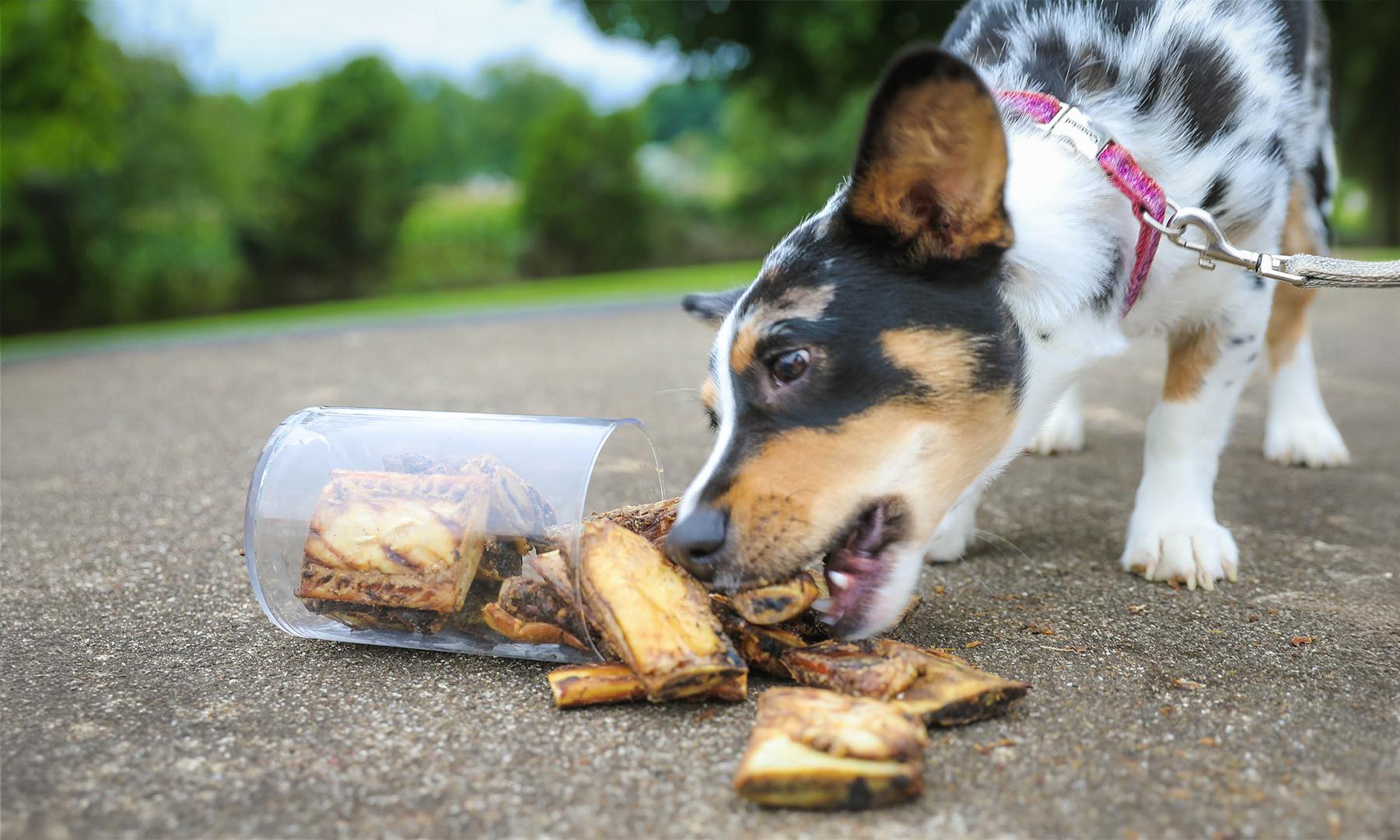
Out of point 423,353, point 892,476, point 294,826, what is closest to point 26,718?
point 294,826

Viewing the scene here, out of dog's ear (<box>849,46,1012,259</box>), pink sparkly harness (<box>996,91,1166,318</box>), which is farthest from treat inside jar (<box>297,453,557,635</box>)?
pink sparkly harness (<box>996,91,1166,318</box>)

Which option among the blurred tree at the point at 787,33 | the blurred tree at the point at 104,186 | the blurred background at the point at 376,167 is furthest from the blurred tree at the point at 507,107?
the blurred tree at the point at 787,33

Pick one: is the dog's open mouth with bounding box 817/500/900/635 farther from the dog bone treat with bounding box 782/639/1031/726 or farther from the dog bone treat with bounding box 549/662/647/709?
the dog bone treat with bounding box 549/662/647/709

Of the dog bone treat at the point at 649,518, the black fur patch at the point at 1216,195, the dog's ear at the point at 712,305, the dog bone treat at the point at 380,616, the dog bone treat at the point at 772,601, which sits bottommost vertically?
the dog bone treat at the point at 380,616

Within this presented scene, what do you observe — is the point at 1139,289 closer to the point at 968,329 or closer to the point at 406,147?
the point at 968,329

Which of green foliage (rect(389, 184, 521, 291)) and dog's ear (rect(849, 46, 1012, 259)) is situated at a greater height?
dog's ear (rect(849, 46, 1012, 259))

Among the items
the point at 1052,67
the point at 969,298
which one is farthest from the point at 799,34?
the point at 969,298

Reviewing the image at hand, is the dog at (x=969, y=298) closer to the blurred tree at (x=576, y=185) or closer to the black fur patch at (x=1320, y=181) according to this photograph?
the black fur patch at (x=1320, y=181)
